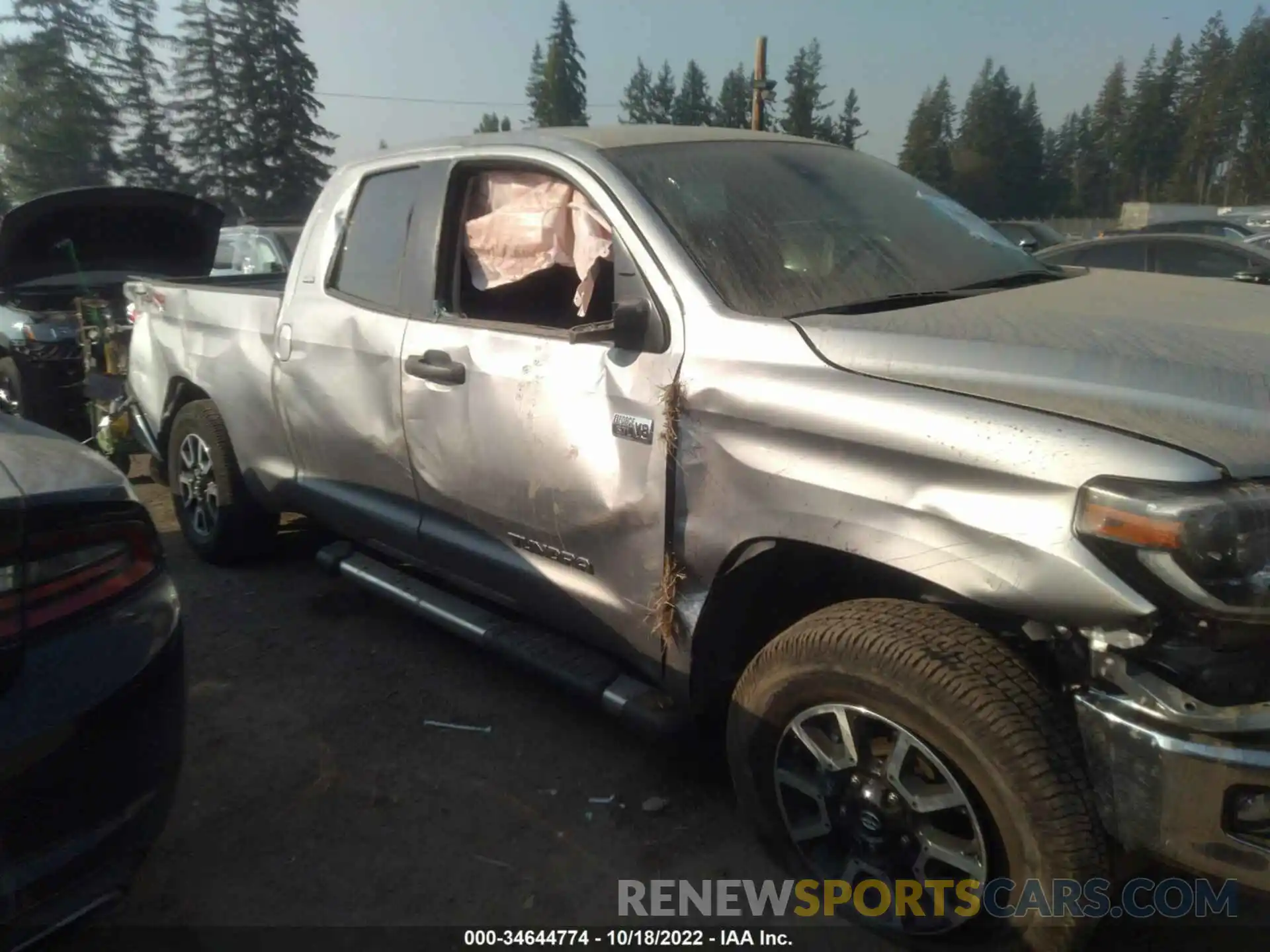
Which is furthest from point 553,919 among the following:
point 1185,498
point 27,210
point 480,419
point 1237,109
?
point 1237,109

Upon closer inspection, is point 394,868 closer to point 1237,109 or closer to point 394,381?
point 394,381

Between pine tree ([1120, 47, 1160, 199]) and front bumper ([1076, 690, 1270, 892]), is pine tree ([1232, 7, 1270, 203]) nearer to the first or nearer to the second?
pine tree ([1120, 47, 1160, 199])

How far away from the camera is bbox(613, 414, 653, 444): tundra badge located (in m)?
2.72

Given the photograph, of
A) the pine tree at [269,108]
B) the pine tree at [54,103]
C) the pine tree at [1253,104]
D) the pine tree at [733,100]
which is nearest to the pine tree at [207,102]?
the pine tree at [269,108]

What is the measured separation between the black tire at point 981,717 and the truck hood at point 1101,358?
533mm

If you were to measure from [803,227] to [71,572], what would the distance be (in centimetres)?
217

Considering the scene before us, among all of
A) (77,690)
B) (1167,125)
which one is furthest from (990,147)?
(77,690)

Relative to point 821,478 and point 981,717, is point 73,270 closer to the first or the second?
point 821,478

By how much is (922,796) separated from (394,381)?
2.22 metres

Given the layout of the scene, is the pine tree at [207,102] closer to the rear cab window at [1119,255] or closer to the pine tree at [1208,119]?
the rear cab window at [1119,255]

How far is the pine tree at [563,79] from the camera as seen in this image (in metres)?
60.7

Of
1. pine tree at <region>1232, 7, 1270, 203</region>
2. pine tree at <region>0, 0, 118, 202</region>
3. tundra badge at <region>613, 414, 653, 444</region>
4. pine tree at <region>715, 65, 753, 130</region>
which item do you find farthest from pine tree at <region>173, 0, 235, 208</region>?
pine tree at <region>1232, 7, 1270, 203</region>

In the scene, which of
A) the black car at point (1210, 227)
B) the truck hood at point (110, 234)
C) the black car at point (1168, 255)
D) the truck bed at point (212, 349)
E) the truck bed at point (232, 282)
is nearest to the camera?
the truck bed at point (212, 349)

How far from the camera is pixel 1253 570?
1.86 metres
